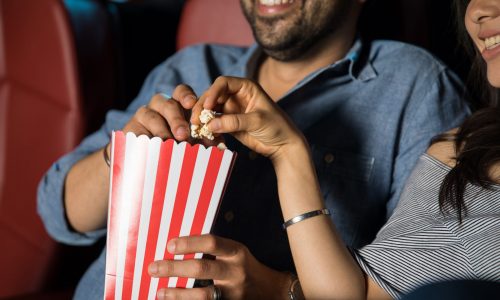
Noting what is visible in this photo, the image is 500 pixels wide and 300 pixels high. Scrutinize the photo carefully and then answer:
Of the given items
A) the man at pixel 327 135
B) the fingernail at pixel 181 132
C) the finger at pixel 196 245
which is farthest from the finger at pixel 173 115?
the man at pixel 327 135

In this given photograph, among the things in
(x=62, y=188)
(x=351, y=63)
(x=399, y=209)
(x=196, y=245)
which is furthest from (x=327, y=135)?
(x=62, y=188)

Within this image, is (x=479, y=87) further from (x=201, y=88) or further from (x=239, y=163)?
(x=201, y=88)

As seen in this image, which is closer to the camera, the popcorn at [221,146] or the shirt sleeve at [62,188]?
the popcorn at [221,146]

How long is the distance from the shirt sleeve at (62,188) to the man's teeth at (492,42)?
818 mm

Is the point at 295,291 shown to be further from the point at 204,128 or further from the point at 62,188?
the point at 62,188

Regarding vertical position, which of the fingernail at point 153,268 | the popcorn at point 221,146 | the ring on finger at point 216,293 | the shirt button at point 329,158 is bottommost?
the ring on finger at point 216,293

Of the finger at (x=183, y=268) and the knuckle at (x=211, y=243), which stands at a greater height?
the knuckle at (x=211, y=243)

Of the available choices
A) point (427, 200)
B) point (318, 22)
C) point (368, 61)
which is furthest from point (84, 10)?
point (427, 200)

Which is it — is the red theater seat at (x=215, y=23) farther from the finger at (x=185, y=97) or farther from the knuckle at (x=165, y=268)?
the knuckle at (x=165, y=268)

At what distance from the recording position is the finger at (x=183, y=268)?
0.96m

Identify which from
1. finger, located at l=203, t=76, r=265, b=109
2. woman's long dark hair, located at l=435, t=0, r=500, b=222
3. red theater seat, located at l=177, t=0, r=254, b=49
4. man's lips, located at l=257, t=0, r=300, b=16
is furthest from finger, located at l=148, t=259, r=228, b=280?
red theater seat, located at l=177, t=0, r=254, b=49

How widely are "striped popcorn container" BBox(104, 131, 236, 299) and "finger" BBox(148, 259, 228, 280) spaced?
0.01 m

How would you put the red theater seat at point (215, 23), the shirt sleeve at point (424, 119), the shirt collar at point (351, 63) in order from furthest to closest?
the red theater seat at point (215, 23) < the shirt collar at point (351, 63) < the shirt sleeve at point (424, 119)

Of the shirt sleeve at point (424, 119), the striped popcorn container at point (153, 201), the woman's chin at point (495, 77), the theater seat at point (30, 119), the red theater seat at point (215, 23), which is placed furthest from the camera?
the red theater seat at point (215, 23)
